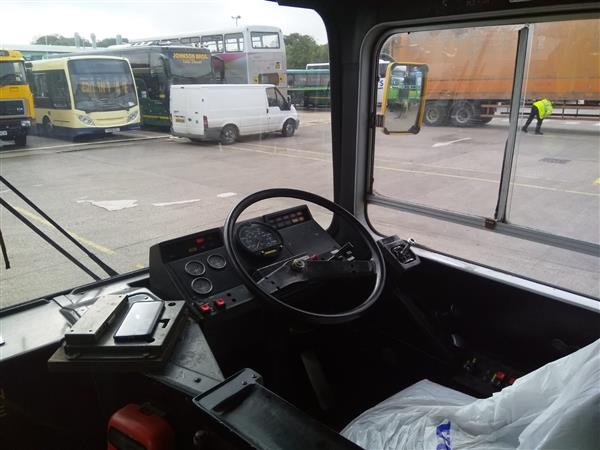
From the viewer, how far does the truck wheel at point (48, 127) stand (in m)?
1.67

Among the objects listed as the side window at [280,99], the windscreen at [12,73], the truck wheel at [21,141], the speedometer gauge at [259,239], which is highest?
the windscreen at [12,73]

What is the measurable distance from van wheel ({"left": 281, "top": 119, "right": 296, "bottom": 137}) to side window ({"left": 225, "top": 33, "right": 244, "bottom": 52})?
53 centimetres

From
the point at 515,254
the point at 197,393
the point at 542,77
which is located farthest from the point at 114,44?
the point at 515,254

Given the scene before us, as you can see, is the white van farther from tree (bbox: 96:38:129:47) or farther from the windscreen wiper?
the windscreen wiper

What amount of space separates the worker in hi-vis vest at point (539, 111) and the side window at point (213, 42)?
1421 mm

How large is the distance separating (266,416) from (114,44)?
1.53m

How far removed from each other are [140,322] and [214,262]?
20.1 inches

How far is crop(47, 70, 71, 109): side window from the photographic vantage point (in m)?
1.67

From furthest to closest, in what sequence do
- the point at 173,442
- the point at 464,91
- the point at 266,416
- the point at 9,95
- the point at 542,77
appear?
the point at 464,91 < the point at 542,77 < the point at 9,95 < the point at 173,442 < the point at 266,416

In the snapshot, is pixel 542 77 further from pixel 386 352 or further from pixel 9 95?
pixel 9 95

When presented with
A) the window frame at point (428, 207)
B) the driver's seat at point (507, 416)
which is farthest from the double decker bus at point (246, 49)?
the driver's seat at point (507, 416)

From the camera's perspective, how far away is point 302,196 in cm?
188

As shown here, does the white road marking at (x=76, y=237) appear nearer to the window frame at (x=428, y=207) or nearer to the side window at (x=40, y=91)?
the side window at (x=40, y=91)

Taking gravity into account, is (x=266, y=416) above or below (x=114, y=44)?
below
